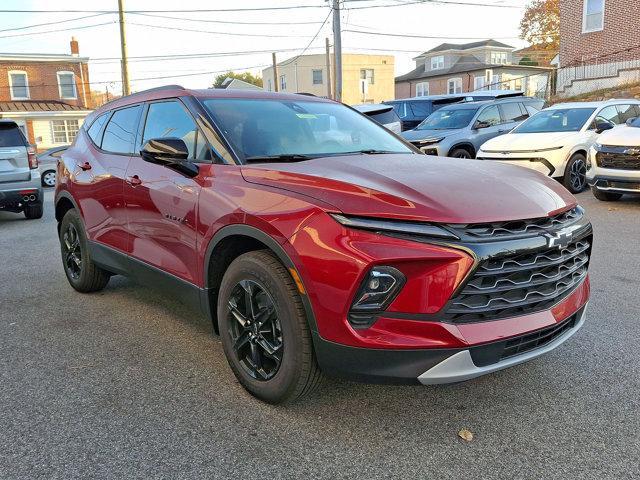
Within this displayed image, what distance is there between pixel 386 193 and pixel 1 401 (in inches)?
Result: 95.5

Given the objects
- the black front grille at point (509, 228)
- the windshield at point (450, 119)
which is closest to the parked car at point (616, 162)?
the windshield at point (450, 119)

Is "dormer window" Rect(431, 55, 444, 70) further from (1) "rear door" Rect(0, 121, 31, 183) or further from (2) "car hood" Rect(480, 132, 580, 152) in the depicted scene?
(1) "rear door" Rect(0, 121, 31, 183)

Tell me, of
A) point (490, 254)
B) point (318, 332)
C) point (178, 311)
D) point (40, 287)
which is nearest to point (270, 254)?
point (318, 332)

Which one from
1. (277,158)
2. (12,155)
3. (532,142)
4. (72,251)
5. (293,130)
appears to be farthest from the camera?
(532,142)

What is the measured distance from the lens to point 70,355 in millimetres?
3766

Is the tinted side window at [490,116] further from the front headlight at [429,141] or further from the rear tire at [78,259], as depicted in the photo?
the rear tire at [78,259]

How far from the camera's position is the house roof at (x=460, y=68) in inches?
1822

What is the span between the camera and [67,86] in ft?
117

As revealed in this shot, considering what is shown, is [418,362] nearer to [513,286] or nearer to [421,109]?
[513,286]

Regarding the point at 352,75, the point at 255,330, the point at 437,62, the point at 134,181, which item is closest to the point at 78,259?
the point at 134,181

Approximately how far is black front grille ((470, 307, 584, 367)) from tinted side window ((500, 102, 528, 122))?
1179cm

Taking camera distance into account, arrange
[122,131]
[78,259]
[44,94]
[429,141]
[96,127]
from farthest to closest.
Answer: [44,94]
[429,141]
[78,259]
[96,127]
[122,131]

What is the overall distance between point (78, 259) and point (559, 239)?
4.13 metres

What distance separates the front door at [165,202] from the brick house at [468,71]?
146 ft
